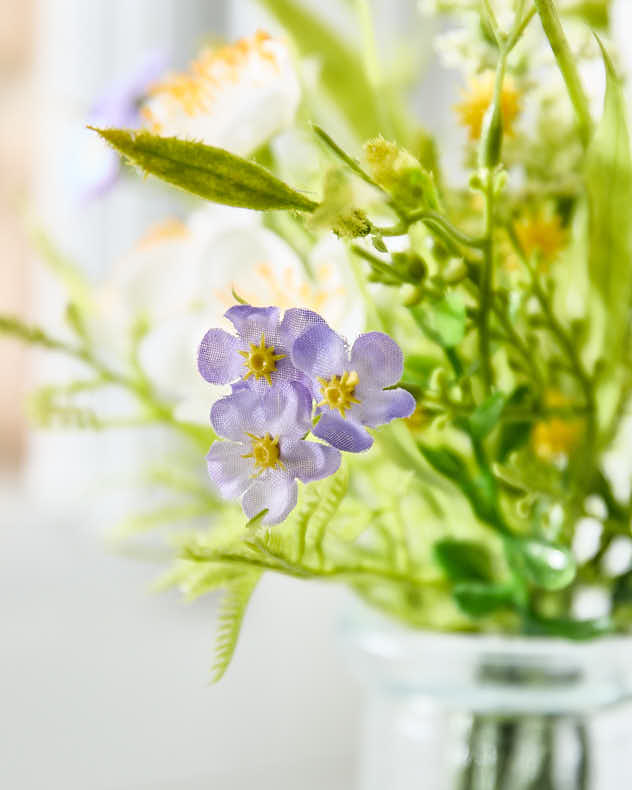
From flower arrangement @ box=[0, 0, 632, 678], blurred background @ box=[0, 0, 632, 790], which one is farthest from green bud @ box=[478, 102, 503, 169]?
blurred background @ box=[0, 0, 632, 790]

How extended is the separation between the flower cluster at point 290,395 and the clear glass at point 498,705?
176mm

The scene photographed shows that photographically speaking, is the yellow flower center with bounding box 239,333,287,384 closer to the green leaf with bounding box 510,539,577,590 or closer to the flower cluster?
the flower cluster

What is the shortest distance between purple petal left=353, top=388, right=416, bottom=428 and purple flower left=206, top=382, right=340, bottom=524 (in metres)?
0.01

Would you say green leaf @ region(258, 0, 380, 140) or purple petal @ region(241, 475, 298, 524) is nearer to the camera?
purple petal @ region(241, 475, 298, 524)

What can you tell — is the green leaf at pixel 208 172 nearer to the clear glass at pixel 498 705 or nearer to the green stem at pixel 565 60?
the green stem at pixel 565 60

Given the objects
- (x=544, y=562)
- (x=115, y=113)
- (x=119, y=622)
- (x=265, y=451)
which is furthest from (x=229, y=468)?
(x=119, y=622)

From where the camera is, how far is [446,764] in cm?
42

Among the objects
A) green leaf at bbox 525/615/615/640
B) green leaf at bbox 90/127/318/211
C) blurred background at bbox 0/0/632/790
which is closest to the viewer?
green leaf at bbox 90/127/318/211

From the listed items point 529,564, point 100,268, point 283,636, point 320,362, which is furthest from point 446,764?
point 100,268

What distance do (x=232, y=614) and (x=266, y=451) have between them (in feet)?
0.16

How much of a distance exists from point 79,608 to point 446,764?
22.5 inches

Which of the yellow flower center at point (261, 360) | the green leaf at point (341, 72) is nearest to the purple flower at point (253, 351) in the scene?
the yellow flower center at point (261, 360)

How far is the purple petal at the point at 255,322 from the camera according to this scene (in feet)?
0.69

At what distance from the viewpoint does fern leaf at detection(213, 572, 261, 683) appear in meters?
0.23
